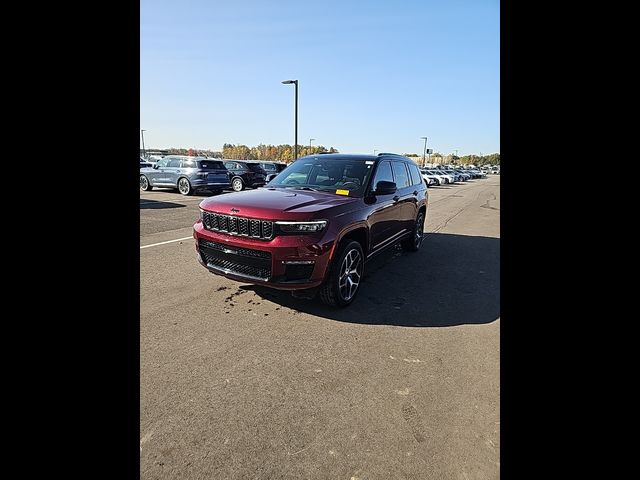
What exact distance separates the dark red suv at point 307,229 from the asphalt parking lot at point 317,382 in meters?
0.46

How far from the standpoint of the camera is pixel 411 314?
4051 mm

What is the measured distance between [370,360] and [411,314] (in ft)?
3.80

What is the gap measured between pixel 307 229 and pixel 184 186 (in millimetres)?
14924

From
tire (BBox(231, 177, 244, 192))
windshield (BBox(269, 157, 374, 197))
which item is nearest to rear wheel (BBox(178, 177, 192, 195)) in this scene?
tire (BBox(231, 177, 244, 192))

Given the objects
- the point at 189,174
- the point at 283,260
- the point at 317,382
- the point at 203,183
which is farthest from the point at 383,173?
the point at 189,174

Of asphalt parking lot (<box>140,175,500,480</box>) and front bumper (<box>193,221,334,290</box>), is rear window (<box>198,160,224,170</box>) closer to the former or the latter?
asphalt parking lot (<box>140,175,500,480</box>)

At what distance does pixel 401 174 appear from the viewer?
620 centimetres

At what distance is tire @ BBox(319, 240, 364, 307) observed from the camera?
391 centimetres

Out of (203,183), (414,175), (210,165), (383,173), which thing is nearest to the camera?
(383,173)

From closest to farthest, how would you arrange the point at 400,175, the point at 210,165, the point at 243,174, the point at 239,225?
the point at 239,225 → the point at 400,175 → the point at 210,165 → the point at 243,174

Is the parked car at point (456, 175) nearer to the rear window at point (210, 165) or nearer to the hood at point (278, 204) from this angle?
the rear window at point (210, 165)

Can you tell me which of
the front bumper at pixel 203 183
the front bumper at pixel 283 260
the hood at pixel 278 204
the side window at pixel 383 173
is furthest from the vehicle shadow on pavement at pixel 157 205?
the front bumper at pixel 283 260

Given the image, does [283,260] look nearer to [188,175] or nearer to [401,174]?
[401,174]

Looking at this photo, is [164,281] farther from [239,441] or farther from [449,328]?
[449,328]
